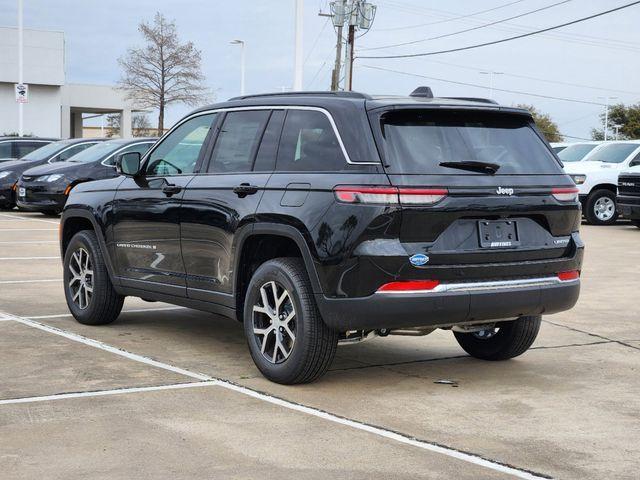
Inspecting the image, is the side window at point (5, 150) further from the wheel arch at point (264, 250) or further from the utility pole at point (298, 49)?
the wheel arch at point (264, 250)

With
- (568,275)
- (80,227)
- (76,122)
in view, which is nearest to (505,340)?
(568,275)

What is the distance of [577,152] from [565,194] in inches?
719

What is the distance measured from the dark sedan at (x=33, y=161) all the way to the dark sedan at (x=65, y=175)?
5.03ft

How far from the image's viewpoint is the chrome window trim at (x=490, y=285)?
5.80 meters

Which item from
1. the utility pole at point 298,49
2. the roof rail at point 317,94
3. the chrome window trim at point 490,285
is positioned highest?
the utility pole at point 298,49

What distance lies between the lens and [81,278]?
8414mm

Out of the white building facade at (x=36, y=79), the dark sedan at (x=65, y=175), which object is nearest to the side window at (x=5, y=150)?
the dark sedan at (x=65, y=175)

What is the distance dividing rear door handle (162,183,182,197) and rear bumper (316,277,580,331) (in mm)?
1809

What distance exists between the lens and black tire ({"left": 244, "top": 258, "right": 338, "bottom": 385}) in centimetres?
598

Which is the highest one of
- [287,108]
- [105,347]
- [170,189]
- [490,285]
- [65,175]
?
[287,108]

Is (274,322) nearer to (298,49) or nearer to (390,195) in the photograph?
(390,195)

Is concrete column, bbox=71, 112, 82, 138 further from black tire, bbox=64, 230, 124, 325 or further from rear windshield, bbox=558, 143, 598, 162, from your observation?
black tire, bbox=64, 230, 124, 325

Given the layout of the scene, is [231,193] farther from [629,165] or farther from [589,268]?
[629,165]

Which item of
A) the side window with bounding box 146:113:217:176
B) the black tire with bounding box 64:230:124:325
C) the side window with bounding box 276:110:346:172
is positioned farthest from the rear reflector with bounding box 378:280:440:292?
the black tire with bounding box 64:230:124:325
